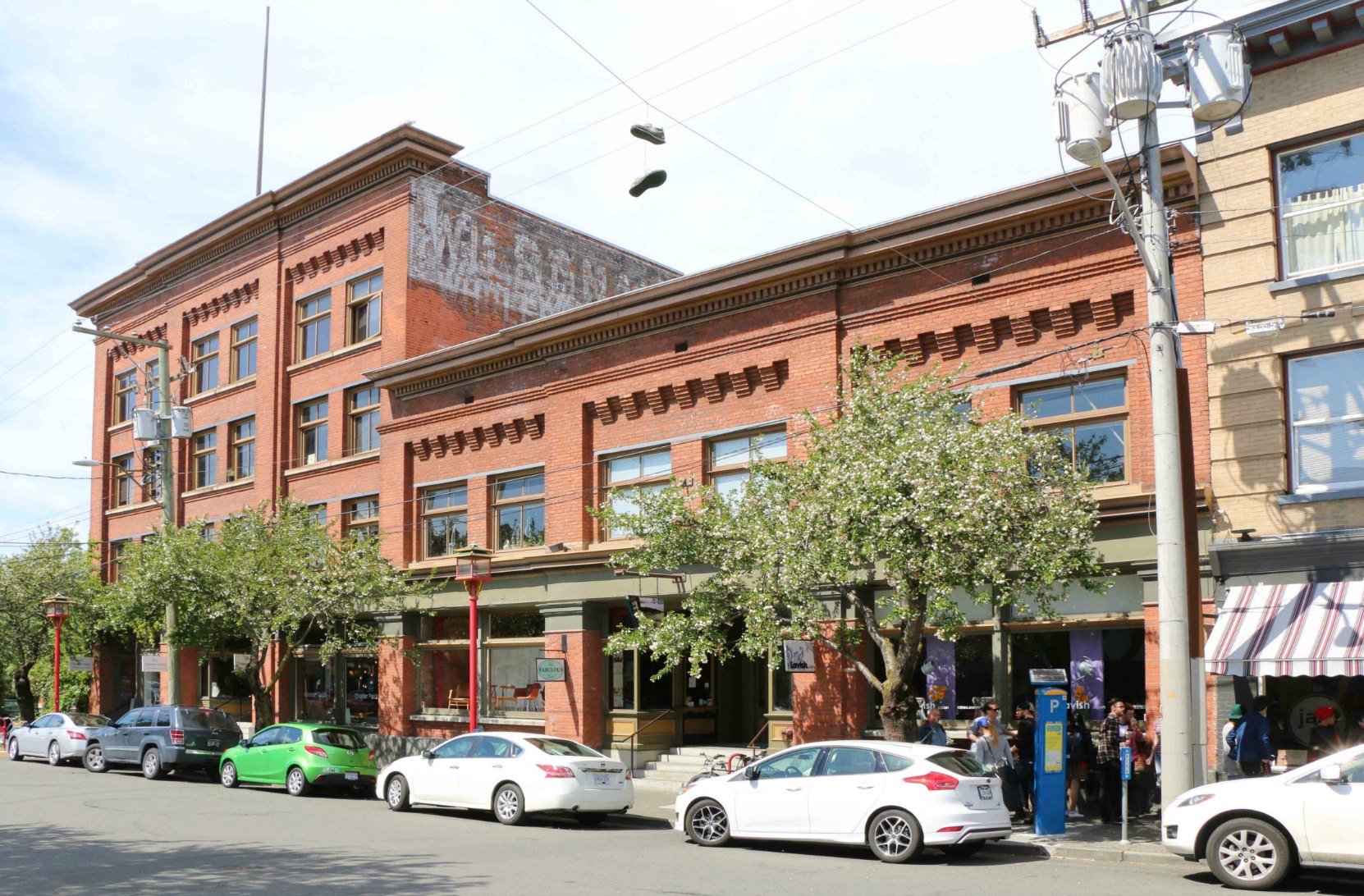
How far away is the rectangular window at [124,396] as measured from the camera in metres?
43.1

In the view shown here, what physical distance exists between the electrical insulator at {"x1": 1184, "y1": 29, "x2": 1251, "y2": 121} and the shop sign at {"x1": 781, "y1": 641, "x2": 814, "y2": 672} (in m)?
10.2

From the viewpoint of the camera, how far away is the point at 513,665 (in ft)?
91.2

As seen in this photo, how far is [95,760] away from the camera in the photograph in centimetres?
2845

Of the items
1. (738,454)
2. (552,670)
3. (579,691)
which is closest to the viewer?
(738,454)

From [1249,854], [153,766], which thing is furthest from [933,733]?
[153,766]

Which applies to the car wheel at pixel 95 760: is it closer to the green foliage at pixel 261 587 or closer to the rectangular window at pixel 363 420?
the green foliage at pixel 261 587

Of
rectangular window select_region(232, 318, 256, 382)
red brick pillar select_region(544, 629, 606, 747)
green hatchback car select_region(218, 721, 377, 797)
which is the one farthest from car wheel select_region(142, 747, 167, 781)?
rectangular window select_region(232, 318, 256, 382)

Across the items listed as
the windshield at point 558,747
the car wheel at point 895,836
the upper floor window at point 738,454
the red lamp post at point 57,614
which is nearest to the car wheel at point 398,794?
the windshield at point 558,747

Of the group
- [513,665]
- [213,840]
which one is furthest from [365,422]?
[213,840]

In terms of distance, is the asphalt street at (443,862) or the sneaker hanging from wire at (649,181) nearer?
the asphalt street at (443,862)

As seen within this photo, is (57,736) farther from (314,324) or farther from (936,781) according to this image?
(936,781)

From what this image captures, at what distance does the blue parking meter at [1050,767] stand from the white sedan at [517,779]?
5.91 meters

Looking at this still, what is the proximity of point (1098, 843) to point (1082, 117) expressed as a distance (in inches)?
331

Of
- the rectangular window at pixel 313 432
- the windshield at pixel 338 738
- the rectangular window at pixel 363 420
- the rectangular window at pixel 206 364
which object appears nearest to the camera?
the windshield at pixel 338 738
